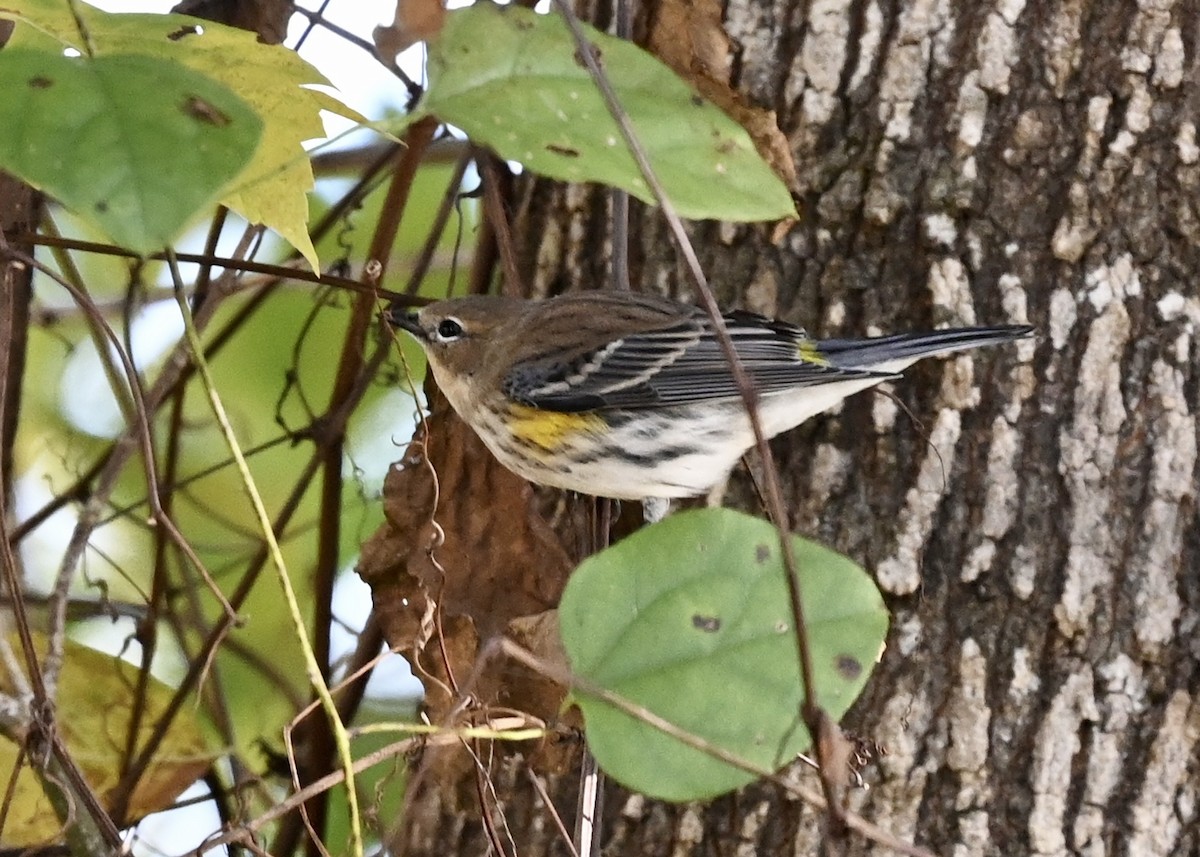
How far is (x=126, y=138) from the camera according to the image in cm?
86

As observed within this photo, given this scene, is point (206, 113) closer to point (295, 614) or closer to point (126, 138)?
point (126, 138)

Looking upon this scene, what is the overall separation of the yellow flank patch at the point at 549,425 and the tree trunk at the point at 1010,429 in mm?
387

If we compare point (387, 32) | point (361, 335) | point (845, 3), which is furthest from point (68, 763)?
point (845, 3)

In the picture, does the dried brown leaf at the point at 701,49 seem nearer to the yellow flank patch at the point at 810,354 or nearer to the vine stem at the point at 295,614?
the yellow flank patch at the point at 810,354

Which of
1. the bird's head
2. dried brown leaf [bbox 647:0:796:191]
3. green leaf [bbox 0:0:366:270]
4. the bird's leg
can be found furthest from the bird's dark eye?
green leaf [bbox 0:0:366:270]

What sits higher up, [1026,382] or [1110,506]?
[1026,382]

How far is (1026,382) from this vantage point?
1.95m

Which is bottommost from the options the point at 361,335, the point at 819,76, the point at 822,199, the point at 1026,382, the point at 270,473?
the point at 270,473

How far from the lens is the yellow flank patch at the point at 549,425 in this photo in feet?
7.39

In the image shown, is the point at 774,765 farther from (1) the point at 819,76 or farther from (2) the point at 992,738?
(1) the point at 819,76

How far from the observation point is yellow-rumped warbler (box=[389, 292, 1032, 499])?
6.93ft

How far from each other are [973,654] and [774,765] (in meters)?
0.85

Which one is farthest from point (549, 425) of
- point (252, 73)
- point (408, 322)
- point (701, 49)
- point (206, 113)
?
point (206, 113)

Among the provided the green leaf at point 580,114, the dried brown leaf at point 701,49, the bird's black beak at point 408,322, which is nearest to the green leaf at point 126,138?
the green leaf at point 580,114
